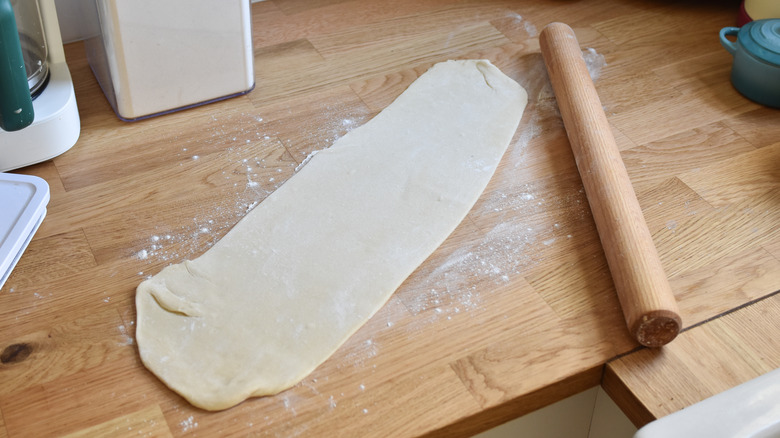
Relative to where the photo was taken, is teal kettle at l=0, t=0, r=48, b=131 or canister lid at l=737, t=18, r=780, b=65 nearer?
teal kettle at l=0, t=0, r=48, b=131

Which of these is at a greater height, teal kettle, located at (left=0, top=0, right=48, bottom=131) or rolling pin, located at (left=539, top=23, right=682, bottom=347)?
teal kettle, located at (left=0, top=0, right=48, bottom=131)

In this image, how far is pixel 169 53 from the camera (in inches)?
39.5

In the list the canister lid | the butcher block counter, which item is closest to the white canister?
the butcher block counter

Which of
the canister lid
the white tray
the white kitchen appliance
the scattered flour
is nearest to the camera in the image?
the scattered flour

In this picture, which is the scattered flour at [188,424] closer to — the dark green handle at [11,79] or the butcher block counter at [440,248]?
the butcher block counter at [440,248]

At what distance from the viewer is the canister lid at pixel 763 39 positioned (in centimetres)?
110

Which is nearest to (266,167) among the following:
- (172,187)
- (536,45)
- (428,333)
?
(172,187)

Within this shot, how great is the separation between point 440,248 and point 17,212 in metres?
0.51

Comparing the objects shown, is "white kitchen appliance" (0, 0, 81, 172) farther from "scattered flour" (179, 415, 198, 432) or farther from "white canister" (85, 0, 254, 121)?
"scattered flour" (179, 415, 198, 432)

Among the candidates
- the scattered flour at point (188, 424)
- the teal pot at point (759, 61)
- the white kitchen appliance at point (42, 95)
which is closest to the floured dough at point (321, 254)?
the scattered flour at point (188, 424)

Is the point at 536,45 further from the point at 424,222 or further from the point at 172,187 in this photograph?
the point at 172,187

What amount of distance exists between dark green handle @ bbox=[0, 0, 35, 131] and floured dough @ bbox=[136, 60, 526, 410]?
0.23 meters

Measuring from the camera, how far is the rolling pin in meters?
0.78

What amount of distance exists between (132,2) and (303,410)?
57cm
